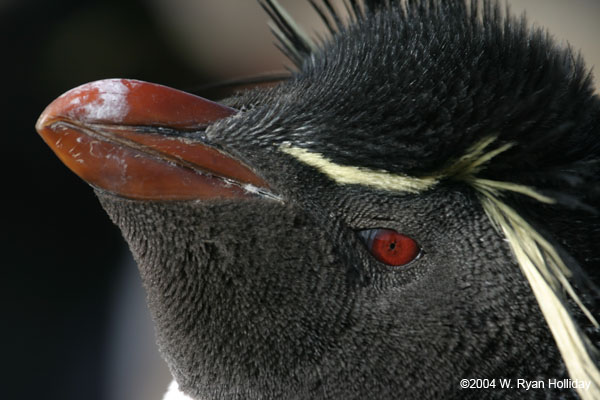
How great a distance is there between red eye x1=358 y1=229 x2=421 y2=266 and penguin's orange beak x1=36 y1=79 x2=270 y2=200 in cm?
21

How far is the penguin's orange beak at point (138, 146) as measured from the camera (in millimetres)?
1140

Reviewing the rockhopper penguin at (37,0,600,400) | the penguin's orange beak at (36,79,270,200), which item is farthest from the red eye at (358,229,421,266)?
the penguin's orange beak at (36,79,270,200)

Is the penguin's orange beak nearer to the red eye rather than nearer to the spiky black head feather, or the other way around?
the spiky black head feather

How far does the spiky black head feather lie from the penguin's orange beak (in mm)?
30

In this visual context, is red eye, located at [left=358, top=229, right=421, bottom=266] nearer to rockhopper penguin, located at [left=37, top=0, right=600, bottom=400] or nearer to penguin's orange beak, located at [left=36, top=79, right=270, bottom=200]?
rockhopper penguin, located at [left=37, top=0, right=600, bottom=400]

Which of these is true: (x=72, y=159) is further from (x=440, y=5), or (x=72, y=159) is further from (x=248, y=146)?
(x=440, y=5)

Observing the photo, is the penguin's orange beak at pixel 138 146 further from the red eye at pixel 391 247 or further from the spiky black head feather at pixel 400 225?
the red eye at pixel 391 247

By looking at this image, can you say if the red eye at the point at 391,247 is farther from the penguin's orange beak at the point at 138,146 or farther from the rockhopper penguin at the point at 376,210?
the penguin's orange beak at the point at 138,146

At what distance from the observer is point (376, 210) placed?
1.15 m

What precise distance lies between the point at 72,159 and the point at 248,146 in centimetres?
30

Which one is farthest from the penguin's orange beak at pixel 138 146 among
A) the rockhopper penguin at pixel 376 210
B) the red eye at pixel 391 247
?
the red eye at pixel 391 247

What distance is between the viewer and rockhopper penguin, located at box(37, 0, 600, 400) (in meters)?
1.12

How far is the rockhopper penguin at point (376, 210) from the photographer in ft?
3.69

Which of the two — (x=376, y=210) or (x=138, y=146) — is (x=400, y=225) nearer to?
(x=376, y=210)
